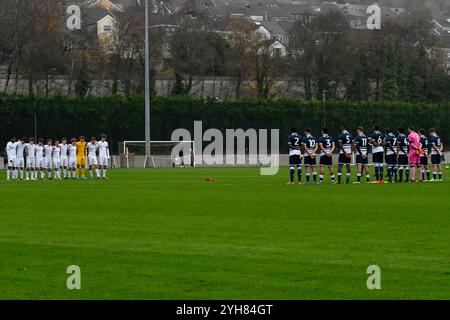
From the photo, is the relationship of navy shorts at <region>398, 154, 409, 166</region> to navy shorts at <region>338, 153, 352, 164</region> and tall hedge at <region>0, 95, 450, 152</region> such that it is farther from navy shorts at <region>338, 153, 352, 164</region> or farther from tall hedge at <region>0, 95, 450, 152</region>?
tall hedge at <region>0, 95, 450, 152</region>

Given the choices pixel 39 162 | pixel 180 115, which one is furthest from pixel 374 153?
pixel 180 115

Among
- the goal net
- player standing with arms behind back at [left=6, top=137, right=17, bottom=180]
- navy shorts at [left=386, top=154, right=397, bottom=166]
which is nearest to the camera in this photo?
navy shorts at [left=386, top=154, right=397, bottom=166]

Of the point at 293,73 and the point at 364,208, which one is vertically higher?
the point at 293,73

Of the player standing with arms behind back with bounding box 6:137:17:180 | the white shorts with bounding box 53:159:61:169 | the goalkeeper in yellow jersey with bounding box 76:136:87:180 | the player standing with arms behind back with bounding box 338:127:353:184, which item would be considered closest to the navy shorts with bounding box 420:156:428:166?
the player standing with arms behind back with bounding box 338:127:353:184

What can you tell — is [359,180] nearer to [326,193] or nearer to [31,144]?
[326,193]

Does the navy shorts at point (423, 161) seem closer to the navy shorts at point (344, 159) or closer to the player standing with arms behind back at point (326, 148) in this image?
the navy shorts at point (344, 159)

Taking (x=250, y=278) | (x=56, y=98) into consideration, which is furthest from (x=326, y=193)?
(x=56, y=98)

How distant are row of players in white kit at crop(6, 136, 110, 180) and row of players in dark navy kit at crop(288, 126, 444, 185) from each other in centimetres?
→ 1198

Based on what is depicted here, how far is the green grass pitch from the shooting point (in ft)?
48.5

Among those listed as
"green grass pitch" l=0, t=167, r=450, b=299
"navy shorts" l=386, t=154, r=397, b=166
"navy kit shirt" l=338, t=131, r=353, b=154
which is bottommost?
"green grass pitch" l=0, t=167, r=450, b=299

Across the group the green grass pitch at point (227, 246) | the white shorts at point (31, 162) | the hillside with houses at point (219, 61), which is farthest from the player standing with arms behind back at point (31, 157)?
the hillside with houses at point (219, 61)

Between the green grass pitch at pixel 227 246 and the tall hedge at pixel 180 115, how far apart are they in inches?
1804
